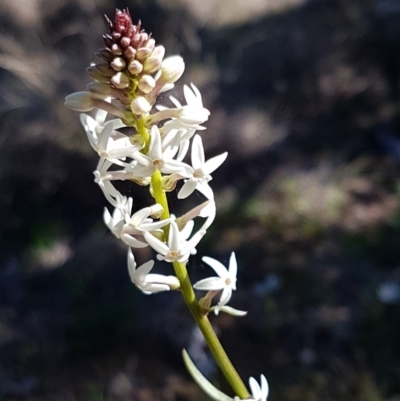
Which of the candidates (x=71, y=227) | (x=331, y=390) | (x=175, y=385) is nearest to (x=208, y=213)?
(x=331, y=390)

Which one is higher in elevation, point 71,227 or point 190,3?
point 190,3

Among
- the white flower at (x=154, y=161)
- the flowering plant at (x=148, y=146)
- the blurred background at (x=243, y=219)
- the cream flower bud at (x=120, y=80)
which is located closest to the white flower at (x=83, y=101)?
the flowering plant at (x=148, y=146)

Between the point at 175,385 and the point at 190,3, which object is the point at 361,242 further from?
the point at 190,3

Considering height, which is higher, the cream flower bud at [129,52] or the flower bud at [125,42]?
the flower bud at [125,42]

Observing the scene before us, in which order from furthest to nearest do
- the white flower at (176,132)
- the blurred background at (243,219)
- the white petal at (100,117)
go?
the blurred background at (243,219), the white petal at (100,117), the white flower at (176,132)

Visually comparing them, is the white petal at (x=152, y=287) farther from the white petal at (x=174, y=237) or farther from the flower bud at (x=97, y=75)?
the flower bud at (x=97, y=75)
